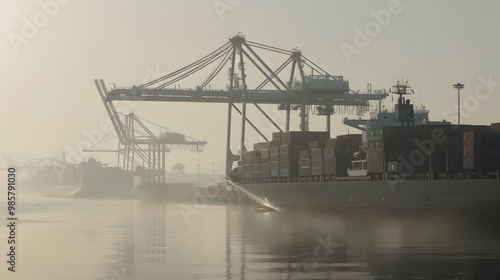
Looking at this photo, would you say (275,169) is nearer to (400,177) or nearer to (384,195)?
(384,195)

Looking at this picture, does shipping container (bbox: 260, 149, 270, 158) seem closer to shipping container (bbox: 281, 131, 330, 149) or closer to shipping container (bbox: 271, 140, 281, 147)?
shipping container (bbox: 271, 140, 281, 147)

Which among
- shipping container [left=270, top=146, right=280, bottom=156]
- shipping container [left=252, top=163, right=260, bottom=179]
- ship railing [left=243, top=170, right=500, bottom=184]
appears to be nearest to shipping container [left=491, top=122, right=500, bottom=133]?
ship railing [left=243, top=170, right=500, bottom=184]

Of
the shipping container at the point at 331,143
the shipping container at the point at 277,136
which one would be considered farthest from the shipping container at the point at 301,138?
the shipping container at the point at 331,143

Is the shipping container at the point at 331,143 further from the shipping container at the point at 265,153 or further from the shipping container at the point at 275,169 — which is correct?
the shipping container at the point at 265,153

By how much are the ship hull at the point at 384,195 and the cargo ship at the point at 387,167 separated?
8 cm

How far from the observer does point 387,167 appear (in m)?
79.9

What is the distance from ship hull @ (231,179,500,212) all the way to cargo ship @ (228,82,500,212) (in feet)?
0.25

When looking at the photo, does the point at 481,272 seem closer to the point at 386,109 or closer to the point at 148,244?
the point at 148,244

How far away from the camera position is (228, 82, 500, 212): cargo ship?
69125 mm

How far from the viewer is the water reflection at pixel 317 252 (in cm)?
3606

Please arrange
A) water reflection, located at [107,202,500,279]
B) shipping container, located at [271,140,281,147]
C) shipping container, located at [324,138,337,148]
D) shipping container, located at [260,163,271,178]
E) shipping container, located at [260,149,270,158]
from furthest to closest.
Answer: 1. shipping container, located at [260,149,270,158]
2. shipping container, located at [260,163,271,178]
3. shipping container, located at [271,140,281,147]
4. shipping container, located at [324,138,337,148]
5. water reflection, located at [107,202,500,279]

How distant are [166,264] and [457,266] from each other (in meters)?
13.0

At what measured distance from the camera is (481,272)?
1414 inches

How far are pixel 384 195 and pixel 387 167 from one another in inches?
106
